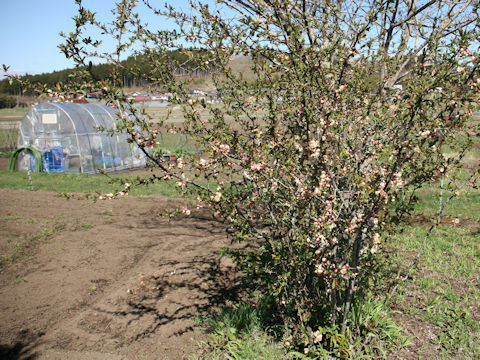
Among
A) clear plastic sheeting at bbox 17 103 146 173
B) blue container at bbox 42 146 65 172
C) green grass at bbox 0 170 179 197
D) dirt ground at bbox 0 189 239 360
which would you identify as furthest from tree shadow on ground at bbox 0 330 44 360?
blue container at bbox 42 146 65 172

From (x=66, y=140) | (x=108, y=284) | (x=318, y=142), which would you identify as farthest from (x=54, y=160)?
(x=318, y=142)

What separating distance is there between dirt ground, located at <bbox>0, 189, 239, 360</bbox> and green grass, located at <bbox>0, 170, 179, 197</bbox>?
2586mm

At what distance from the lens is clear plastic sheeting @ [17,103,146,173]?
13531mm

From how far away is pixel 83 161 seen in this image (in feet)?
44.9

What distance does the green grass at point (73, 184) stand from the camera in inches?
393

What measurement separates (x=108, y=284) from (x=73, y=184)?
24.3 feet

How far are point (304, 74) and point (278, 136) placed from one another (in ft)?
1.71

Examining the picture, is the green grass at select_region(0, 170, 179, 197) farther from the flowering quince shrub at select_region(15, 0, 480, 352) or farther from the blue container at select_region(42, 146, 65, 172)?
the flowering quince shrub at select_region(15, 0, 480, 352)

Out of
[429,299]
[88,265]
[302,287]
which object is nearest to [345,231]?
[302,287]

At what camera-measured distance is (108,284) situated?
15.5 feet

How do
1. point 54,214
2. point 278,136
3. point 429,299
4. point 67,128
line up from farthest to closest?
point 67,128 → point 54,214 → point 429,299 → point 278,136

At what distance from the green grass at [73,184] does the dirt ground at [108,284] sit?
259 cm

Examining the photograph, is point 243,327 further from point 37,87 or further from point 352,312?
point 37,87

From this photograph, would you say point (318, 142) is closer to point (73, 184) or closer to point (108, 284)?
point (108, 284)
